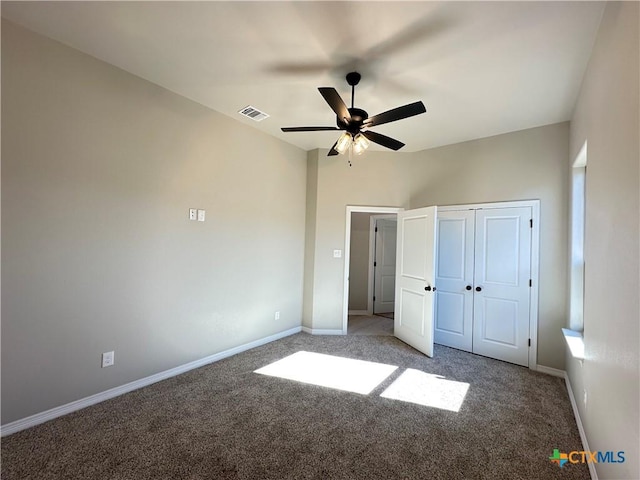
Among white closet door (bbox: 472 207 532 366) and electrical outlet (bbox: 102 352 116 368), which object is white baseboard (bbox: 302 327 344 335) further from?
electrical outlet (bbox: 102 352 116 368)

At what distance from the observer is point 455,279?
4074 mm

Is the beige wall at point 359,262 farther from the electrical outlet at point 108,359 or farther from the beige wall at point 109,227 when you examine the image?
the electrical outlet at point 108,359

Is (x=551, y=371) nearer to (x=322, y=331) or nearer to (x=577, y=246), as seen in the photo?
(x=577, y=246)

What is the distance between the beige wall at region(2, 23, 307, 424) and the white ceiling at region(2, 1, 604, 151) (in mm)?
330

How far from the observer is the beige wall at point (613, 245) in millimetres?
1267

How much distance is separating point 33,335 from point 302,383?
2214 mm

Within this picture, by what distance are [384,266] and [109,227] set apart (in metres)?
5.01

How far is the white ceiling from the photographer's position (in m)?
1.84

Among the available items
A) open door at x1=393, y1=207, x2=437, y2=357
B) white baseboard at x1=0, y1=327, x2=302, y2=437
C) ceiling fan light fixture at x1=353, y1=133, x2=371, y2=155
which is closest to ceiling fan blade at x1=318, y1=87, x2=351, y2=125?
ceiling fan light fixture at x1=353, y1=133, x2=371, y2=155

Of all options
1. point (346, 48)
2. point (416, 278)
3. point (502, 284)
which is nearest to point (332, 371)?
point (416, 278)

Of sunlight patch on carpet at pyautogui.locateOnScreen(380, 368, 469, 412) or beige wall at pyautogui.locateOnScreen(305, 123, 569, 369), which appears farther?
beige wall at pyautogui.locateOnScreen(305, 123, 569, 369)

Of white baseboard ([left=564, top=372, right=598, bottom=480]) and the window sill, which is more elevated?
the window sill

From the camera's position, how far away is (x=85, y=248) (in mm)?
2391

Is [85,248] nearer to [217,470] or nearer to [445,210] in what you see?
[217,470]
